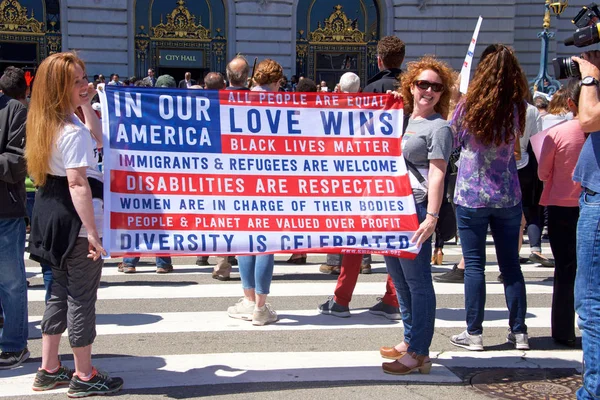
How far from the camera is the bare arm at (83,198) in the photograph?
4180mm

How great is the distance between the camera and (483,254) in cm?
542

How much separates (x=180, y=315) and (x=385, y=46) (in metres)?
3.12

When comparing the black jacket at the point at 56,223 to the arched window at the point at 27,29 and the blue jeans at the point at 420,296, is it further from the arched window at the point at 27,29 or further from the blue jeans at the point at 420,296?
the arched window at the point at 27,29

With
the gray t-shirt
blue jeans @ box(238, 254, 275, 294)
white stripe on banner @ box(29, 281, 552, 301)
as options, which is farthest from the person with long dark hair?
blue jeans @ box(238, 254, 275, 294)

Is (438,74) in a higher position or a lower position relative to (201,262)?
higher

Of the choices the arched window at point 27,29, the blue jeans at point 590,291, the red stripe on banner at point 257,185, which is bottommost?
the blue jeans at point 590,291

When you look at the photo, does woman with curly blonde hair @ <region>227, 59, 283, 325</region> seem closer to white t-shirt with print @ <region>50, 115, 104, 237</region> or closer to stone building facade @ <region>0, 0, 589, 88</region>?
white t-shirt with print @ <region>50, 115, 104, 237</region>

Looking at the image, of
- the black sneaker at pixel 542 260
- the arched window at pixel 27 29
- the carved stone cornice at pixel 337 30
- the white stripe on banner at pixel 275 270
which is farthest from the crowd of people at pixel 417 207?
the carved stone cornice at pixel 337 30

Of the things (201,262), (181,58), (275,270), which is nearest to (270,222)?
(275,270)

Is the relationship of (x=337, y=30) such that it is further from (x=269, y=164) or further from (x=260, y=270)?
(x=269, y=164)

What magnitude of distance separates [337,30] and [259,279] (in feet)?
72.2

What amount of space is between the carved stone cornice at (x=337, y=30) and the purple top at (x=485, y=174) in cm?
2194

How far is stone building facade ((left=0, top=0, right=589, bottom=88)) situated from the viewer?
24484 millimetres

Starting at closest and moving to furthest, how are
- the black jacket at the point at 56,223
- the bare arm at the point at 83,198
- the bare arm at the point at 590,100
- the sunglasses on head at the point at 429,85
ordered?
1. the bare arm at the point at 590,100
2. the bare arm at the point at 83,198
3. the black jacket at the point at 56,223
4. the sunglasses on head at the point at 429,85
